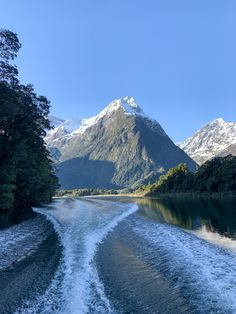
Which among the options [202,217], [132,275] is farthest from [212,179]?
[132,275]

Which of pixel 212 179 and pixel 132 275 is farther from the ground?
pixel 212 179

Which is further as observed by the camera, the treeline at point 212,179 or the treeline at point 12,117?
the treeline at point 212,179

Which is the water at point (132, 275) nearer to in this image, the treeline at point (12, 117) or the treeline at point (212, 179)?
the treeline at point (12, 117)

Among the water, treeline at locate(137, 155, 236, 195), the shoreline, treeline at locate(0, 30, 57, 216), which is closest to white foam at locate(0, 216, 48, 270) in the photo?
the water

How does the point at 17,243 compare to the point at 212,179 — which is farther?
the point at 212,179

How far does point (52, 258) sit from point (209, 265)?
9.81m

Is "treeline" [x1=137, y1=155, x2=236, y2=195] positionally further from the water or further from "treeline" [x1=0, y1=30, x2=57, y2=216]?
the water

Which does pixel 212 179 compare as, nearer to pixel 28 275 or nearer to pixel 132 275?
pixel 132 275

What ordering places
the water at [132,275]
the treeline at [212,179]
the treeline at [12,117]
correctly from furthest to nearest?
the treeline at [212,179] < the treeline at [12,117] < the water at [132,275]

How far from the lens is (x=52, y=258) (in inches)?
966

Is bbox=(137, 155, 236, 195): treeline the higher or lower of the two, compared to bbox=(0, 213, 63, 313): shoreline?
higher

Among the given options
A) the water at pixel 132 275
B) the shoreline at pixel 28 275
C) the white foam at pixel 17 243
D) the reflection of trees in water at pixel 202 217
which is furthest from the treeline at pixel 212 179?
the shoreline at pixel 28 275

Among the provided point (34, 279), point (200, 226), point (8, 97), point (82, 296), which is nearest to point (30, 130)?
point (8, 97)

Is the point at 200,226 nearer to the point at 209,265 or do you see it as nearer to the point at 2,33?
the point at 209,265
